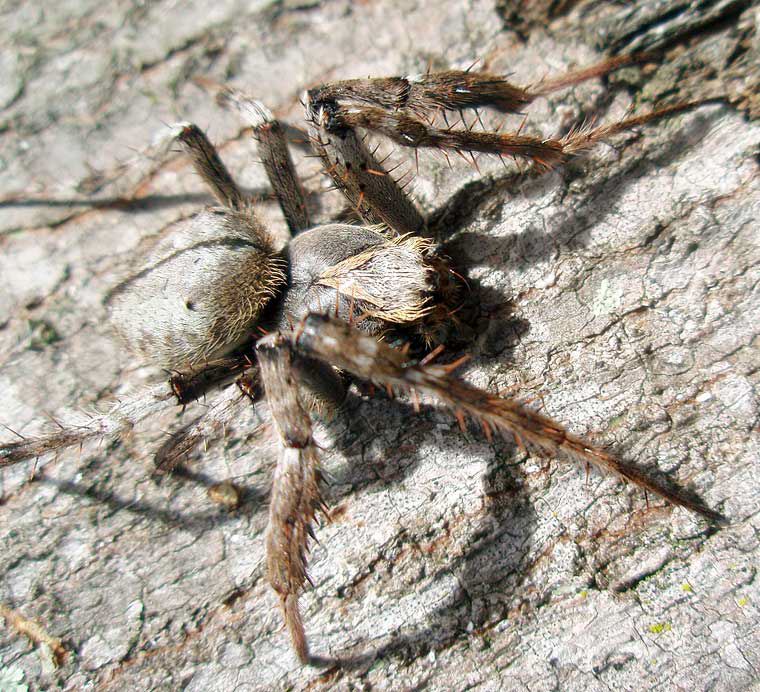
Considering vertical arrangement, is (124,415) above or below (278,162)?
below

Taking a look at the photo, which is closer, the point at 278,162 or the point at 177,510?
the point at 177,510

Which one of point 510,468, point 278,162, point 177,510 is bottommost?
point 510,468

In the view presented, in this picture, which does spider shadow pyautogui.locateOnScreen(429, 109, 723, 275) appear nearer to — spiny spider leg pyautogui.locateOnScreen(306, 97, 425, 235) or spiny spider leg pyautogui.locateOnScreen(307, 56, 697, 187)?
spiny spider leg pyautogui.locateOnScreen(307, 56, 697, 187)

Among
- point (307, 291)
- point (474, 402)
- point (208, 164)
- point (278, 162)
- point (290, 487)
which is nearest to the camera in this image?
point (474, 402)

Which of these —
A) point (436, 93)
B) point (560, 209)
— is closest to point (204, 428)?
point (436, 93)

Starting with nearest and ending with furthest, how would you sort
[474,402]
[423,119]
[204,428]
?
[474,402], [423,119], [204,428]

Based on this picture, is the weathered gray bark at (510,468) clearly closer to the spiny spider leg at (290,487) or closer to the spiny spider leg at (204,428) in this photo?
the spiny spider leg at (204,428)

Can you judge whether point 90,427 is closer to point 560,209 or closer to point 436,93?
A: point 436,93

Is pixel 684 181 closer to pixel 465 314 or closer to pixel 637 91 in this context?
pixel 637 91
